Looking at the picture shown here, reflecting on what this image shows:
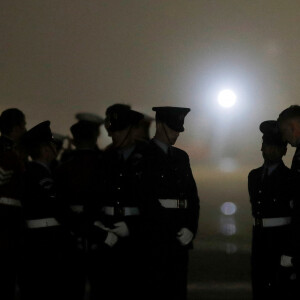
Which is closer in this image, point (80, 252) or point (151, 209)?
point (151, 209)

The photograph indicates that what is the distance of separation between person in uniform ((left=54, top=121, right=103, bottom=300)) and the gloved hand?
12.0 inches

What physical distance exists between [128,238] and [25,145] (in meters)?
1.21

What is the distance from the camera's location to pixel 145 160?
6176 mm

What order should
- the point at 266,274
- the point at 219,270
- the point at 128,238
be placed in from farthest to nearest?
the point at 219,270 → the point at 266,274 → the point at 128,238

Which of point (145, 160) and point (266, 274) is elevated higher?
point (145, 160)

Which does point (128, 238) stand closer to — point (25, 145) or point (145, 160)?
point (145, 160)

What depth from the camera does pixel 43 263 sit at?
20.6 ft

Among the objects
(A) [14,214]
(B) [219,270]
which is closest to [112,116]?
(A) [14,214]

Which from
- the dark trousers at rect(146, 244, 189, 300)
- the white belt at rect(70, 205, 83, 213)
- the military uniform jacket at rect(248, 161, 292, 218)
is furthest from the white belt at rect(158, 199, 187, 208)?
the white belt at rect(70, 205, 83, 213)

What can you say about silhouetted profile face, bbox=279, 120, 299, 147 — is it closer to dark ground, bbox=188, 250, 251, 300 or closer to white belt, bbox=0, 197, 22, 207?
white belt, bbox=0, 197, 22, 207

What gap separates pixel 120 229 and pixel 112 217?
0.45ft

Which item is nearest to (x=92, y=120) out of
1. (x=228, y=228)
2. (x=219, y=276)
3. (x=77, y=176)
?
(x=77, y=176)

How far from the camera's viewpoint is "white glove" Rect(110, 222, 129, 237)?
5.98 meters

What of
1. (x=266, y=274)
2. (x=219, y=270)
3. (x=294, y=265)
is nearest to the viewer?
(x=294, y=265)
